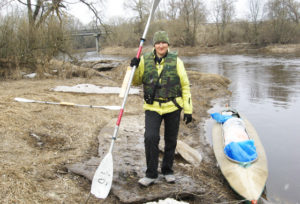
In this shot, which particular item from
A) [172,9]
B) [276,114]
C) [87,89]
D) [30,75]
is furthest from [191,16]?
[87,89]

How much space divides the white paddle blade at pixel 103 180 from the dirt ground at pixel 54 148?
127mm

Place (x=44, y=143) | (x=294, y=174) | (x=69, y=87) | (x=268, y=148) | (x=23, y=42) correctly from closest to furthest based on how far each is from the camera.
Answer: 1. (x=44, y=143)
2. (x=294, y=174)
3. (x=268, y=148)
4. (x=69, y=87)
5. (x=23, y=42)

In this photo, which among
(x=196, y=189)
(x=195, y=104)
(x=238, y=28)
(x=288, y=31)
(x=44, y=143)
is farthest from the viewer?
(x=238, y=28)

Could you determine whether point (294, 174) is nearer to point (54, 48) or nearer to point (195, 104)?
point (195, 104)

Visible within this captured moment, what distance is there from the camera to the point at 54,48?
1171cm

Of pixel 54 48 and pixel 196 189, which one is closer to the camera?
pixel 196 189

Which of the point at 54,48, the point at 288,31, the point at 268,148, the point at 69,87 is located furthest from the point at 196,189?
the point at 288,31

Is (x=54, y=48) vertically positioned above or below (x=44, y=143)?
above

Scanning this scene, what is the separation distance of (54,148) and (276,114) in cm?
780

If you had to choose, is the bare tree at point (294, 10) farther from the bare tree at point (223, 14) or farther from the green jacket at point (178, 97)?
the green jacket at point (178, 97)

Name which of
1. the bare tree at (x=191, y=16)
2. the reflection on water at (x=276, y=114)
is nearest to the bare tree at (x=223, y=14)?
the bare tree at (x=191, y=16)

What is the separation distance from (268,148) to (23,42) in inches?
389

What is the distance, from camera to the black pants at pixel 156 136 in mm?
3328

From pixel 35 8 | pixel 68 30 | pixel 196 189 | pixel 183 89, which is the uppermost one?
pixel 35 8
